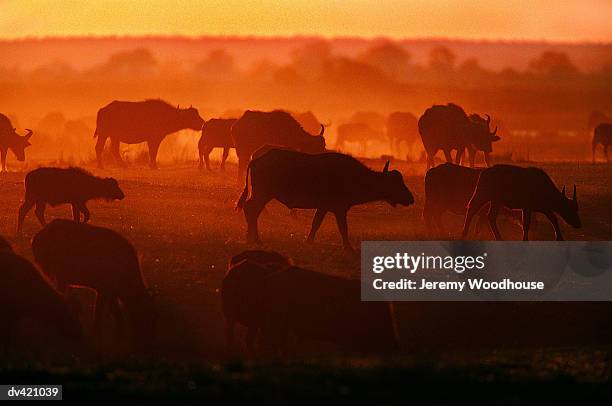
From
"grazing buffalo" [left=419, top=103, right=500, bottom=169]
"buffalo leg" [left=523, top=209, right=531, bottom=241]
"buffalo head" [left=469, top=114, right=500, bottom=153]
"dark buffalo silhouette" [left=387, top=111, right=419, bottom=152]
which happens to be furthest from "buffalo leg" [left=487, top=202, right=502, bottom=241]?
"dark buffalo silhouette" [left=387, top=111, right=419, bottom=152]

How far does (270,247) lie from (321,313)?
262 inches

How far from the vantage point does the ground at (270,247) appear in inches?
836

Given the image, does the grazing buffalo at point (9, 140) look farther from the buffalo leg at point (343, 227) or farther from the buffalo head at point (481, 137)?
the buffalo leg at point (343, 227)

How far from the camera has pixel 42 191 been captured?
85.6 ft

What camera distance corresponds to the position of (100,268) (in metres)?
20.4

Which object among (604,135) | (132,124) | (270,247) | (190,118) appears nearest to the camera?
(270,247)

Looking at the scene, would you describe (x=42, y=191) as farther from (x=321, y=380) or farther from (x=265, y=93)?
(x=265, y=93)

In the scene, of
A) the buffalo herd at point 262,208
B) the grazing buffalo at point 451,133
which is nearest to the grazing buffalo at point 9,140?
the buffalo herd at point 262,208

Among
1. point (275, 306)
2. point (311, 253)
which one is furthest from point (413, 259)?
point (275, 306)

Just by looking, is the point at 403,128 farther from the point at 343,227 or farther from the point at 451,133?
the point at 343,227

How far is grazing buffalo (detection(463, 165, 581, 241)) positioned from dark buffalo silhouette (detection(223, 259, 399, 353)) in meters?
8.21

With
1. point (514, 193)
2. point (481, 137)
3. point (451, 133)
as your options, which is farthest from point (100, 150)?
point (514, 193)

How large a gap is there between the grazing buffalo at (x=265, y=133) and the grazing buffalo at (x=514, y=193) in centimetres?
800

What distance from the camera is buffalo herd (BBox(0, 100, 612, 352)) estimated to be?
63.1 feet
